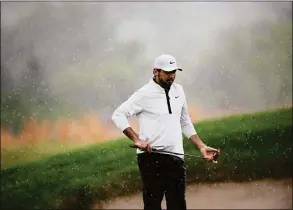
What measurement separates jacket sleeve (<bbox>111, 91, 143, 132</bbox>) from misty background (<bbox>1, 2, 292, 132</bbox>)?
16.2 inches

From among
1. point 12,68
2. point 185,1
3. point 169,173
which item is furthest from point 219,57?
point 12,68

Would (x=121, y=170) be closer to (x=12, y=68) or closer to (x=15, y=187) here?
(x=15, y=187)

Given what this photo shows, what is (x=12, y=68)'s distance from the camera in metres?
3.52

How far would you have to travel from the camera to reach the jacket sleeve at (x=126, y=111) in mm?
2949

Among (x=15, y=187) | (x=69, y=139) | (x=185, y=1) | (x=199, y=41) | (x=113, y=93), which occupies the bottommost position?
(x=15, y=187)

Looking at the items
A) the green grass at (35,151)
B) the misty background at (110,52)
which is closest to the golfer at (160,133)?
the misty background at (110,52)

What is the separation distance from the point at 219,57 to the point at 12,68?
1.26 m

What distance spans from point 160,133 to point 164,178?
24 centimetres

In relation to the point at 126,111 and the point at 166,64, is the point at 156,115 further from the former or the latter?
the point at 166,64

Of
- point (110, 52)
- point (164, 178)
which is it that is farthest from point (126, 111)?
point (110, 52)

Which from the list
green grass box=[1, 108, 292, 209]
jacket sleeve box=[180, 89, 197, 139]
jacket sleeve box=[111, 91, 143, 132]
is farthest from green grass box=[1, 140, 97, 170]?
jacket sleeve box=[180, 89, 197, 139]

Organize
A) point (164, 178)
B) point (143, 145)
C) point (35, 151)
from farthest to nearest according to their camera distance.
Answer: point (35, 151), point (164, 178), point (143, 145)

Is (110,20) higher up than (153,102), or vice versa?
(110,20)

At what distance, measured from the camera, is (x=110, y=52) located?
3.55 metres
